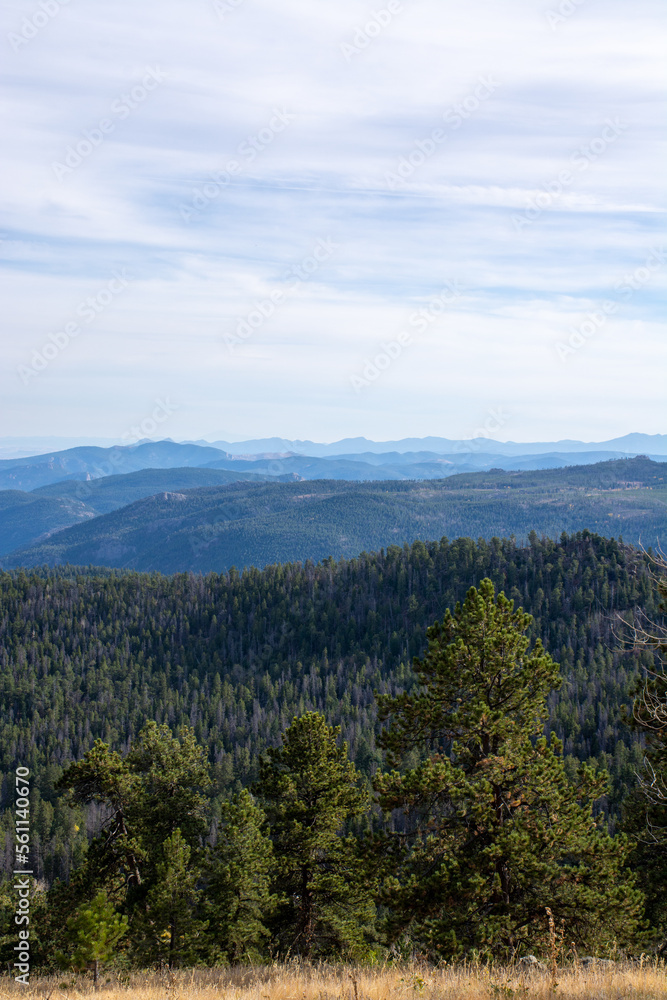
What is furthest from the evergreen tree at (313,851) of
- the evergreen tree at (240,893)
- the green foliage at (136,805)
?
the green foliage at (136,805)

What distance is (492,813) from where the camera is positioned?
24531 mm

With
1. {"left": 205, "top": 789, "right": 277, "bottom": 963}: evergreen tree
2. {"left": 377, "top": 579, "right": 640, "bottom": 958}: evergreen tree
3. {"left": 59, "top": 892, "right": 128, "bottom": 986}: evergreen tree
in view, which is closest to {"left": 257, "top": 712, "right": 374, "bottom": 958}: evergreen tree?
{"left": 205, "top": 789, "right": 277, "bottom": 963}: evergreen tree

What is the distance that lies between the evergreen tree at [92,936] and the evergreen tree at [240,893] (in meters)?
5.85

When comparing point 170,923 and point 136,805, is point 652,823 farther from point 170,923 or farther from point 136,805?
point 136,805

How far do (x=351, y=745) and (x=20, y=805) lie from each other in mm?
133217

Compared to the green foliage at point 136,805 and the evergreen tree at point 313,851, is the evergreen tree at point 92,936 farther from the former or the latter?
the green foliage at point 136,805

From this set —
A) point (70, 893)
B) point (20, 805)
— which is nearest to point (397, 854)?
point (20, 805)

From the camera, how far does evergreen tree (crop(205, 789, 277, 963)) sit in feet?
104

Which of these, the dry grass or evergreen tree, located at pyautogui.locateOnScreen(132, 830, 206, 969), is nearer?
the dry grass

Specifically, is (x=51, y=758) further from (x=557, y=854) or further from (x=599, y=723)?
(x=557, y=854)

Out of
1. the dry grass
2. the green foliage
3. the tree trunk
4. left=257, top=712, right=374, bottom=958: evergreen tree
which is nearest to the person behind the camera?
the dry grass

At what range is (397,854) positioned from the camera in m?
25.9

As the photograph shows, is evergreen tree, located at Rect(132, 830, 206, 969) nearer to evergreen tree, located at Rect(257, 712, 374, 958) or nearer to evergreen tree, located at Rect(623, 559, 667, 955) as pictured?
evergreen tree, located at Rect(257, 712, 374, 958)

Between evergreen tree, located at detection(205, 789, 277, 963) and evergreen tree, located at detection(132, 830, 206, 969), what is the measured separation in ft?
3.38
